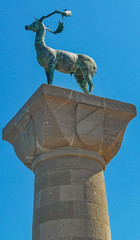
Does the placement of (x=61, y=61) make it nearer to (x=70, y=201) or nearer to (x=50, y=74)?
(x=50, y=74)

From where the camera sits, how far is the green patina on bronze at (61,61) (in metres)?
7.98

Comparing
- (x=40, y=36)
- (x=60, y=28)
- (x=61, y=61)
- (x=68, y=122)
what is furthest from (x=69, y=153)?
(x=60, y=28)

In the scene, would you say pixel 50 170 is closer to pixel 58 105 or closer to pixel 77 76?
pixel 58 105

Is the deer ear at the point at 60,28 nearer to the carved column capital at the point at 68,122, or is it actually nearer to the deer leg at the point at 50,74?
the deer leg at the point at 50,74

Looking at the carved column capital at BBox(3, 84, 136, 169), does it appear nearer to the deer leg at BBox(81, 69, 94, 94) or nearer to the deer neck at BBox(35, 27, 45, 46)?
the deer leg at BBox(81, 69, 94, 94)

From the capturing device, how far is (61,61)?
26.8 feet

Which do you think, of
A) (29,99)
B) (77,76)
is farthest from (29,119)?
(77,76)

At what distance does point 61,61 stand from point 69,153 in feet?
7.88

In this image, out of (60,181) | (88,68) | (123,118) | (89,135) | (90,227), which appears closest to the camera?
(90,227)

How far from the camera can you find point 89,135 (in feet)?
23.2

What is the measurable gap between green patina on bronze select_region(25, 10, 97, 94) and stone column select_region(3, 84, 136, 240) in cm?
110

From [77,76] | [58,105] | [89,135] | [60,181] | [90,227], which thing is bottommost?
[90,227]

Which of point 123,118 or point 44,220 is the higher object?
point 123,118

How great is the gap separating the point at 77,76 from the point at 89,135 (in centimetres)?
211
